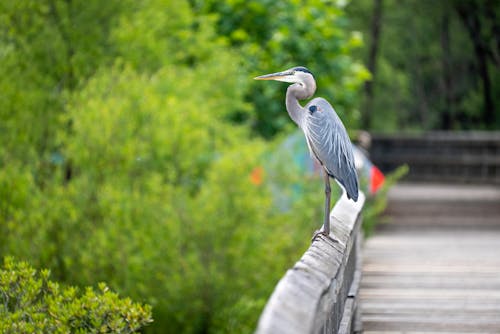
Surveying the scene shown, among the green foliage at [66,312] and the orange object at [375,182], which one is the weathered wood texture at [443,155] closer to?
the orange object at [375,182]

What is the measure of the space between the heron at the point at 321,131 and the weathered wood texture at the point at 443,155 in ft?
52.0

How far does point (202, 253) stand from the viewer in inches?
450

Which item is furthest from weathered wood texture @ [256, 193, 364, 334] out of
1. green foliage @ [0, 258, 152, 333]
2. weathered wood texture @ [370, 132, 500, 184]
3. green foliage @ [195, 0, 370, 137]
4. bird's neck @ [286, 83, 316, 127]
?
weathered wood texture @ [370, 132, 500, 184]

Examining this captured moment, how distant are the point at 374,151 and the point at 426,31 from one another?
35.0 ft

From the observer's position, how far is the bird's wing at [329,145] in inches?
193

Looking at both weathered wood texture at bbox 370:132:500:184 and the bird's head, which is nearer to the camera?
the bird's head

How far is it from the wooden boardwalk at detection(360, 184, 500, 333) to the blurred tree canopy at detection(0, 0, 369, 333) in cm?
142

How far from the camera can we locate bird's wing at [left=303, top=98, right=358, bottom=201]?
16.1 ft

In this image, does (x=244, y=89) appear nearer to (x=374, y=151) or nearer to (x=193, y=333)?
(x=193, y=333)

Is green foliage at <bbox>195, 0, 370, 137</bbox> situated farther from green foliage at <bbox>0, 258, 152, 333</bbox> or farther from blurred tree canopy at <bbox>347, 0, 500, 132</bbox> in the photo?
green foliage at <bbox>0, 258, 152, 333</bbox>

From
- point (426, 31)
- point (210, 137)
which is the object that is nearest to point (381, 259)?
point (210, 137)

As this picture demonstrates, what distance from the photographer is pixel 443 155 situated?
2155 centimetres

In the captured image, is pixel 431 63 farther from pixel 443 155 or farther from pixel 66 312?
pixel 66 312

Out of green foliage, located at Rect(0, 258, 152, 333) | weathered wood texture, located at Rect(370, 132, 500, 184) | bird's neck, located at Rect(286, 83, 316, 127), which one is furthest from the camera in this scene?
weathered wood texture, located at Rect(370, 132, 500, 184)
